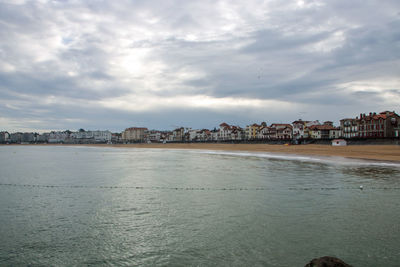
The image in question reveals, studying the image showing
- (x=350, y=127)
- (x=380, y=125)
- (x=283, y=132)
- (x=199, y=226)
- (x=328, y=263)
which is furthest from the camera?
(x=283, y=132)

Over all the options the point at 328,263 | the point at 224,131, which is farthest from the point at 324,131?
the point at 328,263

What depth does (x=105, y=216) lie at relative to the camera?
10.6 meters

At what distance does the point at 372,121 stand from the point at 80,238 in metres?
100

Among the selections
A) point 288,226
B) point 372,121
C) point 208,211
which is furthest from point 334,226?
point 372,121

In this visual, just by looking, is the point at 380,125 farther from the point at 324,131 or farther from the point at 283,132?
the point at 283,132

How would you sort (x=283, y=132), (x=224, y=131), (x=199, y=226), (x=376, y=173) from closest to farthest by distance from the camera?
(x=199, y=226) < (x=376, y=173) < (x=283, y=132) < (x=224, y=131)

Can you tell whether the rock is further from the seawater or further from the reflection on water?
the reflection on water

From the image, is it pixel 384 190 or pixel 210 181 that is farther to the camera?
pixel 210 181

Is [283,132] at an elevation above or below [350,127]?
below

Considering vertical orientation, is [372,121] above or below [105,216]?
above

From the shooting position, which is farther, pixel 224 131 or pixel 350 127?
pixel 224 131

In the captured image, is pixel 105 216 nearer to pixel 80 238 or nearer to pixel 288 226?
pixel 80 238

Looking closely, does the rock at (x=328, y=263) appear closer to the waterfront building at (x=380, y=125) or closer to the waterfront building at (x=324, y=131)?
the waterfront building at (x=380, y=125)

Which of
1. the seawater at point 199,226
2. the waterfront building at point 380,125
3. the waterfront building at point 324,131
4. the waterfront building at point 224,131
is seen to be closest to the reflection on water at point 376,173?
the seawater at point 199,226
